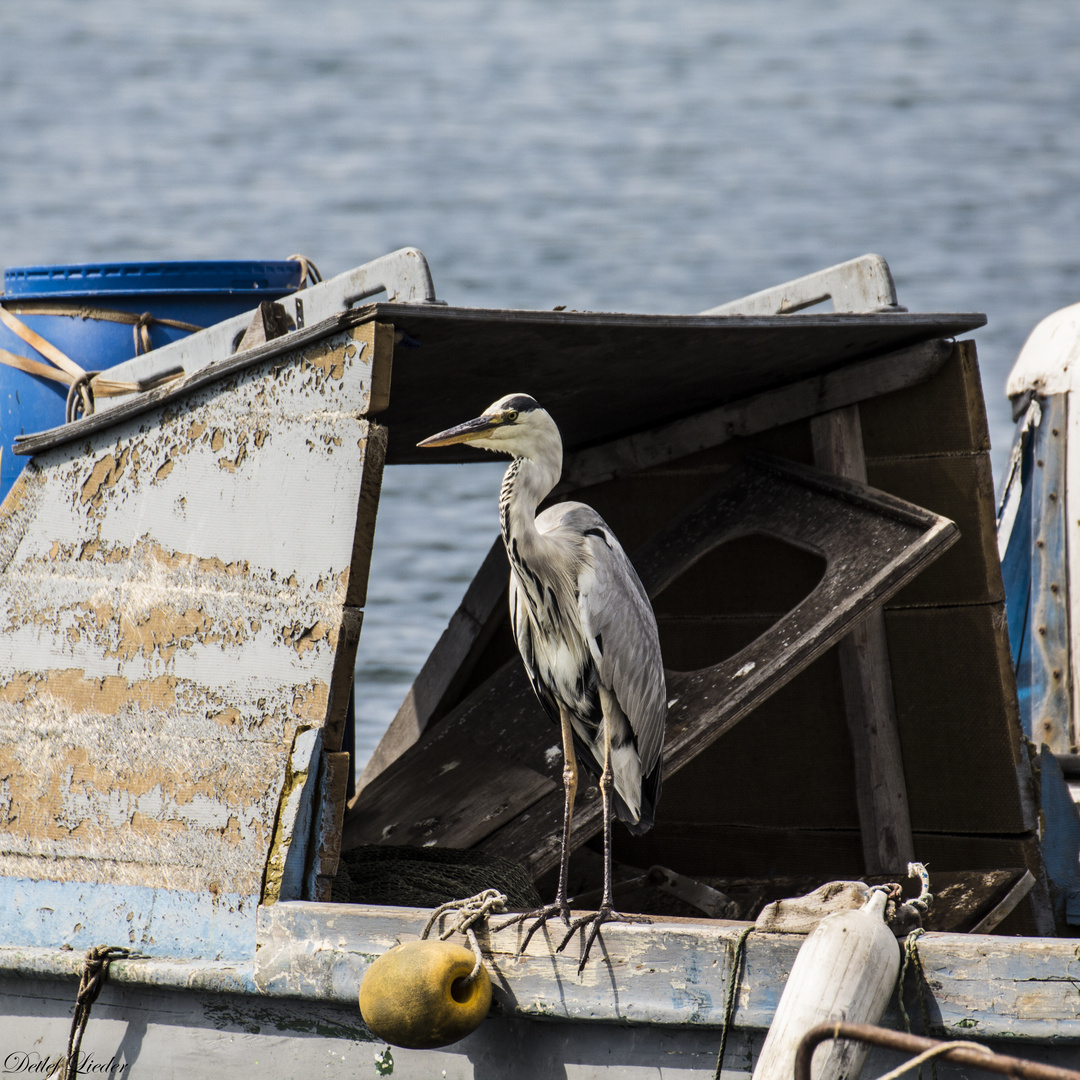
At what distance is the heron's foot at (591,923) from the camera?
2381 millimetres

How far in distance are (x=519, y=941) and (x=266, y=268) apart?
2309mm

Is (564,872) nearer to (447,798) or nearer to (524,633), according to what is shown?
(524,633)

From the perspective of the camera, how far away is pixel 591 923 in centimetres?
242

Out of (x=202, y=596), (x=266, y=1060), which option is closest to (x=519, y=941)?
(x=266, y=1060)

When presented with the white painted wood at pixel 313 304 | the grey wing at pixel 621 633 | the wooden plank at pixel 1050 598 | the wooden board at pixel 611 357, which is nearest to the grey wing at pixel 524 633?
the grey wing at pixel 621 633

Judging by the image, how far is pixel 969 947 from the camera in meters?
2.11

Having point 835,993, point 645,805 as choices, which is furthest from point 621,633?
point 835,993

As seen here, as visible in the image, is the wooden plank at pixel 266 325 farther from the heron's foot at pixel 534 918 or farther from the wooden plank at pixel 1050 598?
the wooden plank at pixel 1050 598

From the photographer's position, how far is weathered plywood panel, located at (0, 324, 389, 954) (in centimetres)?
270

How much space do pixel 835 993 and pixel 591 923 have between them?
1.75ft

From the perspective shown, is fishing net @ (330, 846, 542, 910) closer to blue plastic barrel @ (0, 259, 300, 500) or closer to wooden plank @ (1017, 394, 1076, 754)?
blue plastic barrel @ (0, 259, 300, 500)

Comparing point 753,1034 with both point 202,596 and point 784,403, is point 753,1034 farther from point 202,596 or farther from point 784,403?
point 784,403

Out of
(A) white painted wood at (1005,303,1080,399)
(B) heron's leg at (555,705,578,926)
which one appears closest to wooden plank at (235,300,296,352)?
(B) heron's leg at (555,705,578,926)

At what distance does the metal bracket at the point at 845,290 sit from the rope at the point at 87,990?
2199 mm
